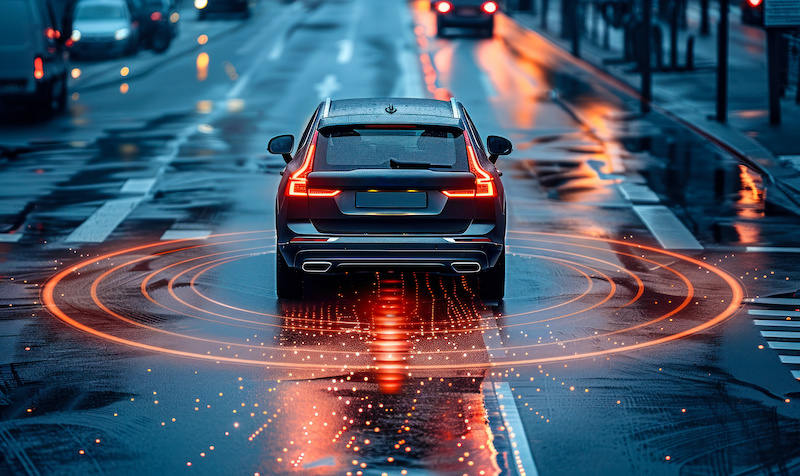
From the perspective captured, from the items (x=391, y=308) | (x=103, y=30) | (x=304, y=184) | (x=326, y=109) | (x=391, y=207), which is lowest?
(x=103, y=30)

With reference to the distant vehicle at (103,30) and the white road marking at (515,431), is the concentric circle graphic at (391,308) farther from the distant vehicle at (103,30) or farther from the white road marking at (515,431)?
the distant vehicle at (103,30)

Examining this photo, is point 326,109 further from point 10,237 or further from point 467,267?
point 10,237

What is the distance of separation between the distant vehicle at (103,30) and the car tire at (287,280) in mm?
30738

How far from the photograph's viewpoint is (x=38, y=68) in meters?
24.7

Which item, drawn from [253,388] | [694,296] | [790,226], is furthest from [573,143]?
[253,388]

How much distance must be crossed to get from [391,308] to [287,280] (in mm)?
812

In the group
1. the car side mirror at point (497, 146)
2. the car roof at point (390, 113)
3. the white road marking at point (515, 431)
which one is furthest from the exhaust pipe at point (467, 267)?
the white road marking at point (515, 431)

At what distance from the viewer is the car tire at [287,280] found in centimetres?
1014

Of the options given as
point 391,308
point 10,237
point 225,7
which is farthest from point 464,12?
point 391,308

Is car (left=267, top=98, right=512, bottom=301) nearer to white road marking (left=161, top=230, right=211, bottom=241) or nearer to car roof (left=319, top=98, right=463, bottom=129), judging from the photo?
car roof (left=319, top=98, right=463, bottom=129)

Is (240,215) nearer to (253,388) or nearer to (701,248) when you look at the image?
(701,248)

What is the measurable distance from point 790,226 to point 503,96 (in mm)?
14505

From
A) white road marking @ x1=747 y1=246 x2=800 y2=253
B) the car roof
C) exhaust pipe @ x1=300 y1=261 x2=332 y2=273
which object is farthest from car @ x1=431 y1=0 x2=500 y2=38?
exhaust pipe @ x1=300 y1=261 x2=332 y2=273

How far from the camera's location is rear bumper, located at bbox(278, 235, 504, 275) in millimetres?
9586
